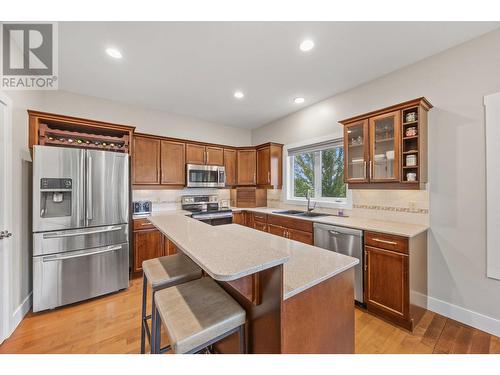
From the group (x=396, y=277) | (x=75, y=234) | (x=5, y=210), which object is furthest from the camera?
(x=75, y=234)

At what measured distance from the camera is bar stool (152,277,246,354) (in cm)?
94

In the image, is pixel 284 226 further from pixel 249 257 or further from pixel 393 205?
pixel 249 257

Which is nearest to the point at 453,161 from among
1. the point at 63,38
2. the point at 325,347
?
the point at 325,347

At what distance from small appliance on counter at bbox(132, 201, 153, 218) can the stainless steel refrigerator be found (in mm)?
525

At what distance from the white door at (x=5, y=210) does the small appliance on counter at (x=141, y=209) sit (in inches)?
54.8

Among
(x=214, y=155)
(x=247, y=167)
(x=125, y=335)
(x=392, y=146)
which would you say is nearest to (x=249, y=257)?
(x=125, y=335)

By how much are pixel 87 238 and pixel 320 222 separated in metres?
2.83

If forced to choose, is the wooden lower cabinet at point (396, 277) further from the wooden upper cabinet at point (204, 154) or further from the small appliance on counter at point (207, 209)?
the wooden upper cabinet at point (204, 154)

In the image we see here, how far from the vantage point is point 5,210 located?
184 cm

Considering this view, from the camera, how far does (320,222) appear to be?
265 cm

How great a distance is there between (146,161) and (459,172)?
4.07 meters

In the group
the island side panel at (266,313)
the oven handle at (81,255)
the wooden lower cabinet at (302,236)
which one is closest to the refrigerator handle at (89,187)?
the oven handle at (81,255)

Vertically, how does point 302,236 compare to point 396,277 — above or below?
above
